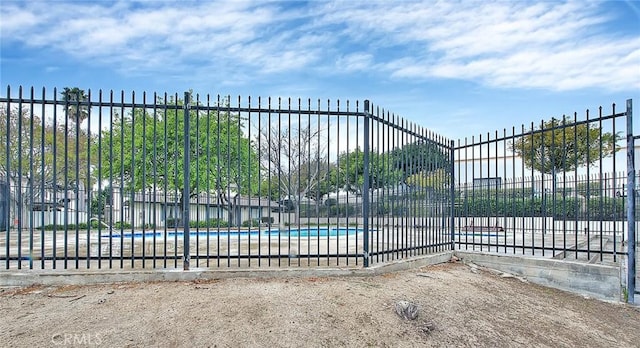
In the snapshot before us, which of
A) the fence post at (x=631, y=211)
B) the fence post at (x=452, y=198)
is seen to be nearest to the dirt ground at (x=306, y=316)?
the fence post at (x=631, y=211)

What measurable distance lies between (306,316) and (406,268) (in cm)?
263

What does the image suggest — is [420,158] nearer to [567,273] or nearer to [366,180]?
[366,180]

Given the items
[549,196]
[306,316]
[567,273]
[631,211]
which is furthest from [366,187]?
[549,196]

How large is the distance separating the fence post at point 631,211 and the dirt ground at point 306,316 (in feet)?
1.15

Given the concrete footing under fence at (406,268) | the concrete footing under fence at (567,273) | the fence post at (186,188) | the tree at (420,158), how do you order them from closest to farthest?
the concrete footing under fence at (406,268), the fence post at (186,188), the concrete footing under fence at (567,273), the tree at (420,158)

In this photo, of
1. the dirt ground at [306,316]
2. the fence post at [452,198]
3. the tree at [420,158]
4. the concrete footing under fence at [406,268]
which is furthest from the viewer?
the fence post at [452,198]

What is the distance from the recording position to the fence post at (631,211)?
5152 mm

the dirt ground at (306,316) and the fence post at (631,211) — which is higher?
the fence post at (631,211)

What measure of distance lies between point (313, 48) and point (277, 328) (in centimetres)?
851

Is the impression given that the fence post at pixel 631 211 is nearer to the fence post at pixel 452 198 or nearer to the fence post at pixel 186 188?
the fence post at pixel 452 198

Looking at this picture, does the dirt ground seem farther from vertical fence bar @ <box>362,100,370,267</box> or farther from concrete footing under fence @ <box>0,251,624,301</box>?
vertical fence bar @ <box>362,100,370,267</box>

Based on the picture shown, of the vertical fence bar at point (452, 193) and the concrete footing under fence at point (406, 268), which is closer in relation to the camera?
the concrete footing under fence at point (406, 268)

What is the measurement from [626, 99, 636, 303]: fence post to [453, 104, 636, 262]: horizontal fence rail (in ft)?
0.24

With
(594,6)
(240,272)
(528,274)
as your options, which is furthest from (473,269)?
(594,6)
